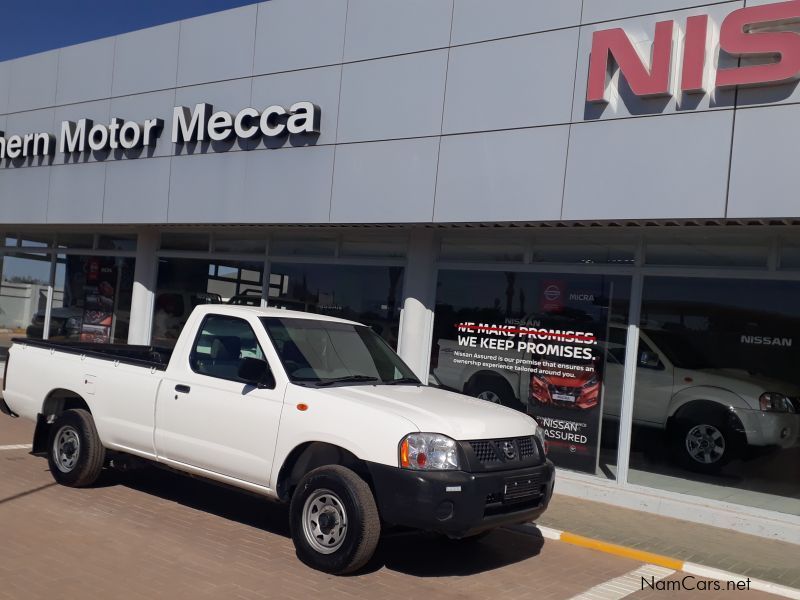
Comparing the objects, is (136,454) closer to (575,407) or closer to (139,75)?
(575,407)

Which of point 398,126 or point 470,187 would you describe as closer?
point 470,187

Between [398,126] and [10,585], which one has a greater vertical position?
[398,126]

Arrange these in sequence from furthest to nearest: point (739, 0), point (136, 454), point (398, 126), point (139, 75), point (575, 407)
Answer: point (139, 75) → point (398, 126) → point (575, 407) → point (739, 0) → point (136, 454)

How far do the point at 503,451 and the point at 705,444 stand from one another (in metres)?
4.14

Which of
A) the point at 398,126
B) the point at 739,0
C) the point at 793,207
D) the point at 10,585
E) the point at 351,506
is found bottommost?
the point at 10,585

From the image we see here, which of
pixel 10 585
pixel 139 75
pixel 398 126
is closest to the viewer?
pixel 10 585

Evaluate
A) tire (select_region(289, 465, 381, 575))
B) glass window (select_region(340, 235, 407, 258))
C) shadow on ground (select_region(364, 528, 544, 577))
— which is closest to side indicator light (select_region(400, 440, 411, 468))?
tire (select_region(289, 465, 381, 575))

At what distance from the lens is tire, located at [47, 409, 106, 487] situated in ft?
25.9

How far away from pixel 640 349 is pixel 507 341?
1727 mm

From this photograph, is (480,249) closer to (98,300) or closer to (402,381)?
(402,381)

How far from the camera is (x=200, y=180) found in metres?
12.9

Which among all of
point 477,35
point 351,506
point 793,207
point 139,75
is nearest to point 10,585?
point 351,506

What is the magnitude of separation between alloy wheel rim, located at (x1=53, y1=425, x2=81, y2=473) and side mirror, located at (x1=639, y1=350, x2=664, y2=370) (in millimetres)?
6176

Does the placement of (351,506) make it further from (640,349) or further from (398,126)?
(398,126)
